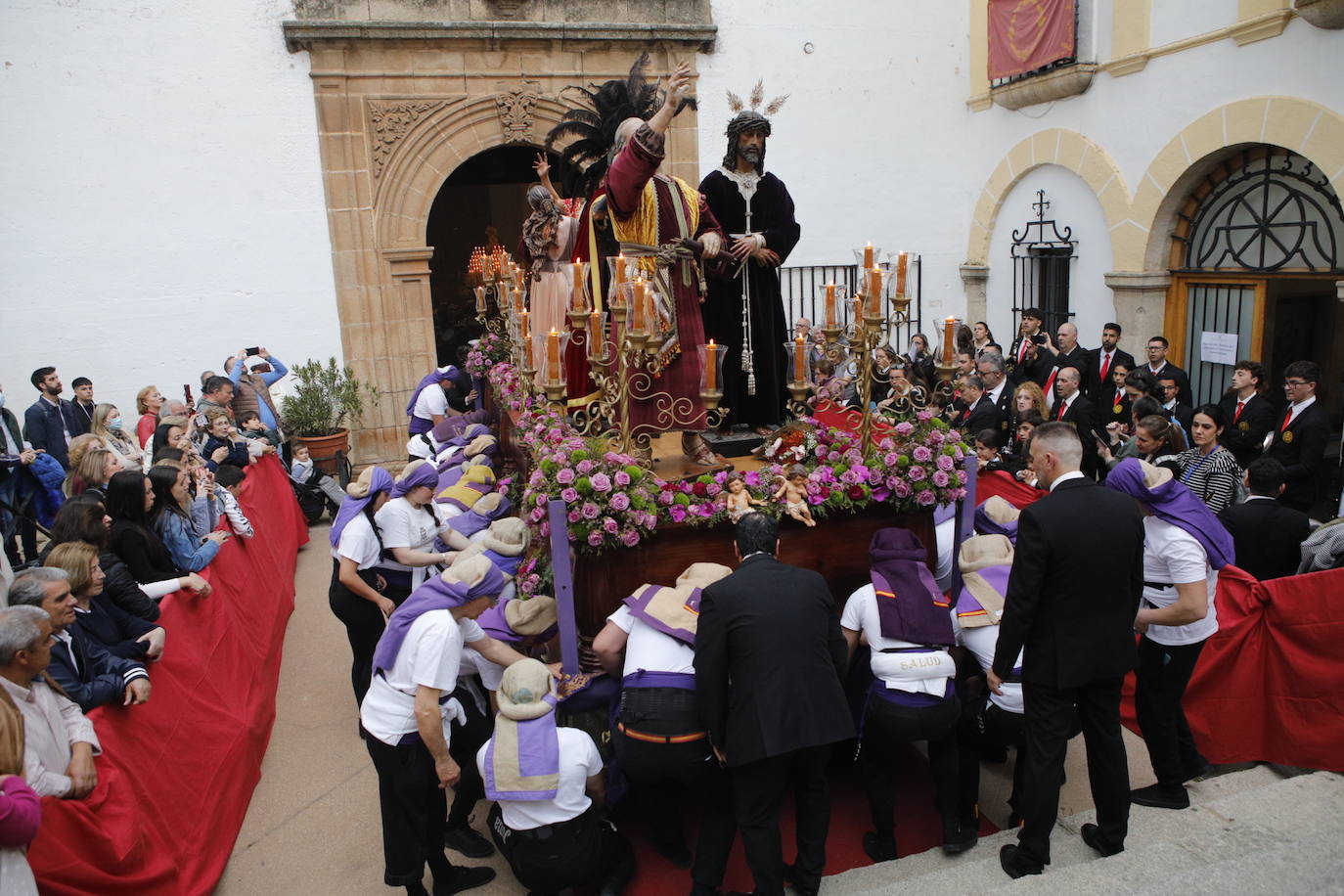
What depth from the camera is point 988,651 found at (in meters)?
4.28


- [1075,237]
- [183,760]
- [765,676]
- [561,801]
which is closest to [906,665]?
[765,676]

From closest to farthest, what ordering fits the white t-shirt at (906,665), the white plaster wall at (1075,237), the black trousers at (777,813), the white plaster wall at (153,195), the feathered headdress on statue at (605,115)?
the black trousers at (777,813)
the white t-shirt at (906,665)
the feathered headdress on statue at (605,115)
the white plaster wall at (153,195)
the white plaster wall at (1075,237)

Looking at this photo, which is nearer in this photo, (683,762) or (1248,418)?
(683,762)

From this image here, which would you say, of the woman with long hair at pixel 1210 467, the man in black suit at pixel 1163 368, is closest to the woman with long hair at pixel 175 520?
the woman with long hair at pixel 1210 467

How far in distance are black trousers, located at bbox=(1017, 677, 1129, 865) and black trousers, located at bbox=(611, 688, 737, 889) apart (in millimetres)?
1194

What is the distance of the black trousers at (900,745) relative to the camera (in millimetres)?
3961

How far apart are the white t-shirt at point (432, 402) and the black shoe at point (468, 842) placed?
497 centimetres

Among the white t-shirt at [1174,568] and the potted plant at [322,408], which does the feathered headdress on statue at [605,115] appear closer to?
the white t-shirt at [1174,568]

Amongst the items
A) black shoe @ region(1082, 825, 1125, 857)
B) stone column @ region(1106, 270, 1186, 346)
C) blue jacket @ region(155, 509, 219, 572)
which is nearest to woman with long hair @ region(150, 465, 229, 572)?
blue jacket @ region(155, 509, 219, 572)

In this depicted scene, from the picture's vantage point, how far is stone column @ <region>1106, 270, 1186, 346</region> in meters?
10.2

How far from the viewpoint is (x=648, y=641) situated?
153 inches

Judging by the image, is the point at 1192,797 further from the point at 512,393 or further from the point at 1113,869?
the point at 512,393

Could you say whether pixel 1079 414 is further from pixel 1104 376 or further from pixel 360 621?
pixel 360 621

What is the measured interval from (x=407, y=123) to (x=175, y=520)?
6.93 metres
